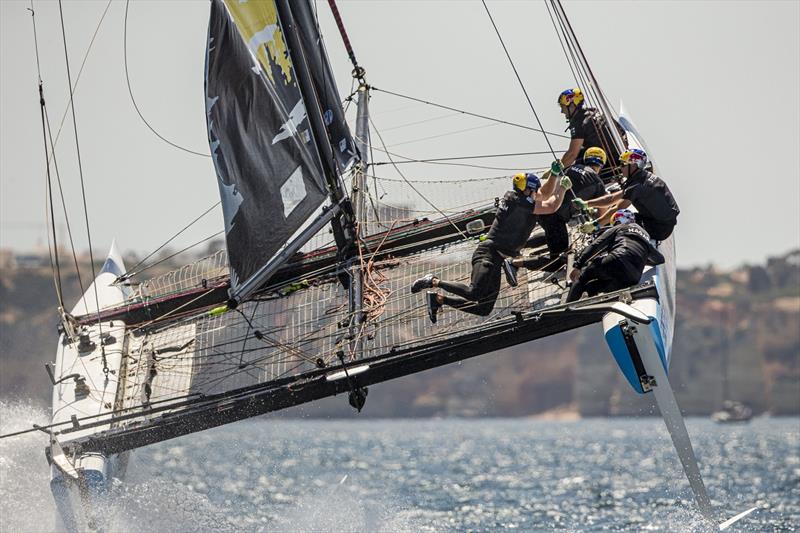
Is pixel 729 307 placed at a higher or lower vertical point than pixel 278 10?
higher

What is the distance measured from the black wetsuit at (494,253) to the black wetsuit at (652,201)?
72 cm

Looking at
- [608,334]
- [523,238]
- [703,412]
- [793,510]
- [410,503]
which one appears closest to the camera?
[608,334]

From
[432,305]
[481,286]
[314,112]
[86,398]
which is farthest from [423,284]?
[86,398]

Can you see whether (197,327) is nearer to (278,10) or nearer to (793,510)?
(278,10)

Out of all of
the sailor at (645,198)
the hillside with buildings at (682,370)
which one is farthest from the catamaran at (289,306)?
the hillside with buildings at (682,370)

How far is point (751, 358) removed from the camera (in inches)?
2771

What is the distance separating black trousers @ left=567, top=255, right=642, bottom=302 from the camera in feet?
25.6

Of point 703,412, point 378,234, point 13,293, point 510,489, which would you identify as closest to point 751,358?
point 703,412

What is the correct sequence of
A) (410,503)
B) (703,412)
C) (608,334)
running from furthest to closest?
(703,412)
(410,503)
(608,334)

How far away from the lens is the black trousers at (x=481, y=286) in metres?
8.32

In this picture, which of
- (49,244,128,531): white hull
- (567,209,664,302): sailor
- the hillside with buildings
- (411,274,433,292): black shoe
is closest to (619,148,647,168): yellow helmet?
(567,209,664,302): sailor

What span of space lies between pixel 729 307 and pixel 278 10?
71.0 meters

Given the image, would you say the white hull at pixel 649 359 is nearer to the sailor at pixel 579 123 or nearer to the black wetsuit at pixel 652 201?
the black wetsuit at pixel 652 201

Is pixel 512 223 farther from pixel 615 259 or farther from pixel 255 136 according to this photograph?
pixel 255 136
